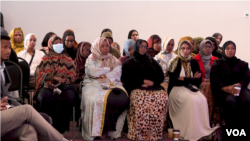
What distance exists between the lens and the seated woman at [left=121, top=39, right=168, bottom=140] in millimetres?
4137

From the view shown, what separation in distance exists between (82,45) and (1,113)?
7.64 ft

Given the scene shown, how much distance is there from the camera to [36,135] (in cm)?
282

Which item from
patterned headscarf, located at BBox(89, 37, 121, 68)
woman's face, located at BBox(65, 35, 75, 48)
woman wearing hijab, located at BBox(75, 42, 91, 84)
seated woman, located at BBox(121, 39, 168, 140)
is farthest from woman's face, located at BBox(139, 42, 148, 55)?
woman's face, located at BBox(65, 35, 75, 48)

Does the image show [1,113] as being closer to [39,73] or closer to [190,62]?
[39,73]

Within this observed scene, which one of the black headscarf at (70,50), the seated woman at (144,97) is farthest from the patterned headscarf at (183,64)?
the black headscarf at (70,50)

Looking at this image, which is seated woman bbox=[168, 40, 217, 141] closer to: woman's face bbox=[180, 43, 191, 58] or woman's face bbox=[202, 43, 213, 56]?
woman's face bbox=[180, 43, 191, 58]

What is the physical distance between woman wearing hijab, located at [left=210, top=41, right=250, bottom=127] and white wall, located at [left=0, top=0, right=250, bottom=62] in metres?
3.09

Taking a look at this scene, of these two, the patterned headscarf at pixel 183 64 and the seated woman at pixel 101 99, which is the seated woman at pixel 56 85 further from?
the patterned headscarf at pixel 183 64

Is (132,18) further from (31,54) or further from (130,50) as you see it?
(31,54)

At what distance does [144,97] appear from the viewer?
419 centimetres

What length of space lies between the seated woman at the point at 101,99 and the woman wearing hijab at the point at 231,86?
139 centimetres

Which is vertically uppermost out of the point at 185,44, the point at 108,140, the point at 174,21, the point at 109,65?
the point at 174,21

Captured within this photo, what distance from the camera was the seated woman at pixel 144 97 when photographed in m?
4.14

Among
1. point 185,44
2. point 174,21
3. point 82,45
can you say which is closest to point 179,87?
point 185,44
